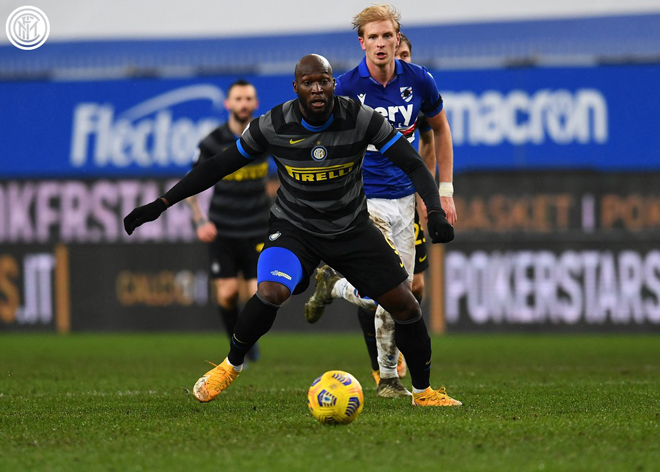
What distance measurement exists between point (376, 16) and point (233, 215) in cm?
376

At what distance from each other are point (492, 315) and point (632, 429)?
367 inches

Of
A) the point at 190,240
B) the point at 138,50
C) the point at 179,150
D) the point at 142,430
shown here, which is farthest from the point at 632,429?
the point at 138,50

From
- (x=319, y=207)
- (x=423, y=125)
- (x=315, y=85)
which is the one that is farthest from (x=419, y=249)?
(x=315, y=85)

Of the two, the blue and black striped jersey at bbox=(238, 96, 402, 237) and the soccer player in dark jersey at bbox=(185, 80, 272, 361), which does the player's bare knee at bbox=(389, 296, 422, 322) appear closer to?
the blue and black striped jersey at bbox=(238, 96, 402, 237)

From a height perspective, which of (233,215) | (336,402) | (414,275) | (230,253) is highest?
(233,215)

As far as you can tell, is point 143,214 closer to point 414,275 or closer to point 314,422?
point 314,422

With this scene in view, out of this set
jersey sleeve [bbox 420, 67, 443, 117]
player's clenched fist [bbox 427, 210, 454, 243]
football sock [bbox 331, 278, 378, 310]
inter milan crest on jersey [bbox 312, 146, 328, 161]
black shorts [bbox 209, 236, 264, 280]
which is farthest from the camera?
black shorts [bbox 209, 236, 264, 280]

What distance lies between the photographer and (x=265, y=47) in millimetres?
22812

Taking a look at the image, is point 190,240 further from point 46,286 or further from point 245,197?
point 245,197

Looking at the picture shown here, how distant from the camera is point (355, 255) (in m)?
5.91

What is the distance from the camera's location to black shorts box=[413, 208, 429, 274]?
7.40 meters

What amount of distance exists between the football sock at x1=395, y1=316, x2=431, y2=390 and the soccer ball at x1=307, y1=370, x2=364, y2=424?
696mm
